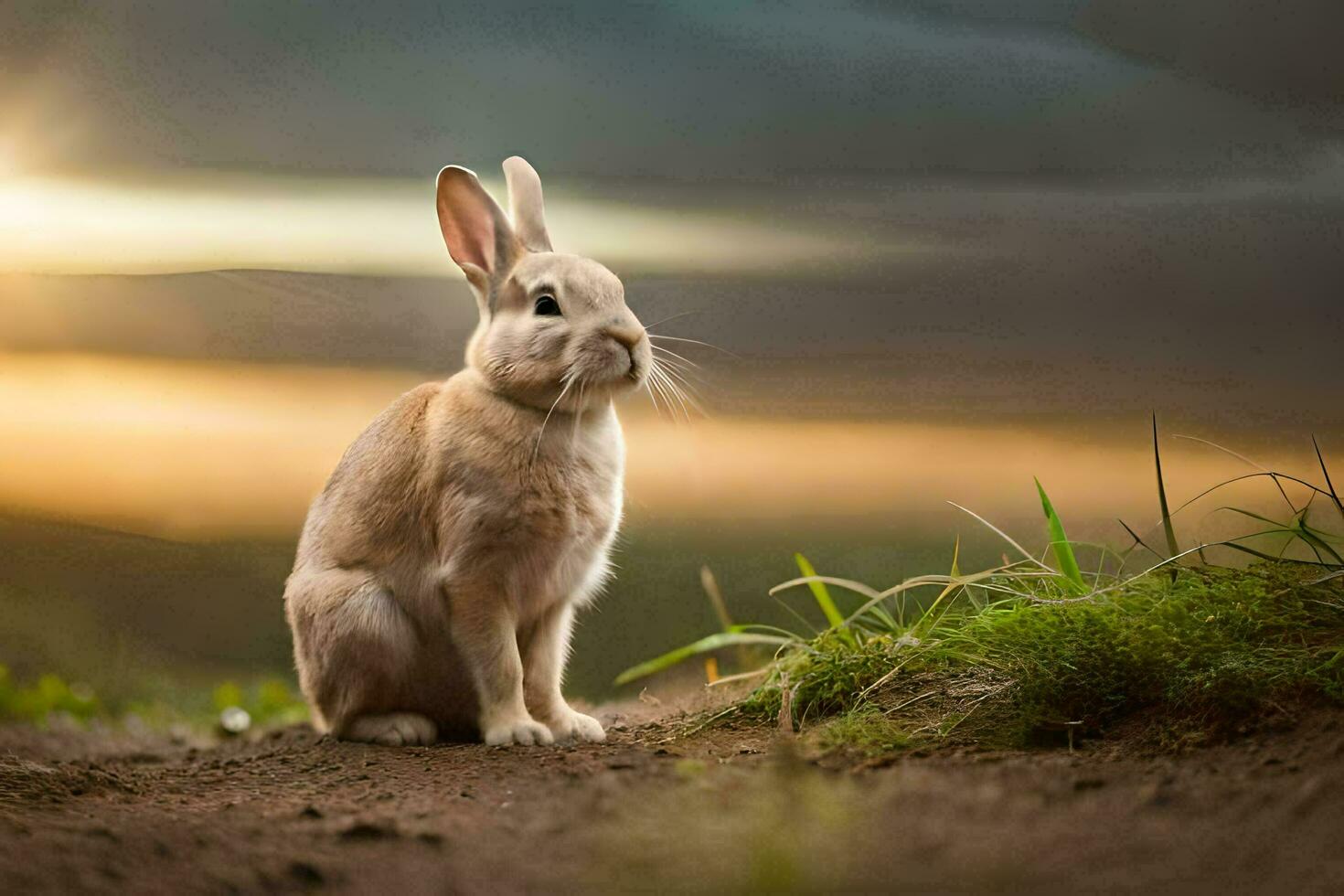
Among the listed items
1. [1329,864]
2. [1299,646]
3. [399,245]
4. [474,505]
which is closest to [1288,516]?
[1299,646]

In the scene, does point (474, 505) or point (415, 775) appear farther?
point (474, 505)

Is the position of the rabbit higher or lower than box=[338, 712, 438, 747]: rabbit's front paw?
higher

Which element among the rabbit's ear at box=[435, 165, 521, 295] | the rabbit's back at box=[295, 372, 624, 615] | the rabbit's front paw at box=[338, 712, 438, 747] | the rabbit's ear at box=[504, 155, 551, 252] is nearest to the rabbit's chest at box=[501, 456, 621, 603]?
the rabbit's back at box=[295, 372, 624, 615]

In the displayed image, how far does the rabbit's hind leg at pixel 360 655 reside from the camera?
11.0ft

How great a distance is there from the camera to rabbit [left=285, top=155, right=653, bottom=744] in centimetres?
327

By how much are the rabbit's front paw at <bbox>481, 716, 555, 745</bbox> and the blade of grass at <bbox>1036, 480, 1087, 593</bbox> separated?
154 cm

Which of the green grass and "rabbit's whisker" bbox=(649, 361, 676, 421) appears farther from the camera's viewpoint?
"rabbit's whisker" bbox=(649, 361, 676, 421)

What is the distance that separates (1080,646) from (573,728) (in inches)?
54.3

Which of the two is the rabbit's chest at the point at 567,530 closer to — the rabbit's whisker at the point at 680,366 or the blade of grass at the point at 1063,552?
the rabbit's whisker at the point at 680,366

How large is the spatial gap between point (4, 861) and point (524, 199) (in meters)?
2.21

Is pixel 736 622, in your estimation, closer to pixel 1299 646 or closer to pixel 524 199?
pixel 524 199

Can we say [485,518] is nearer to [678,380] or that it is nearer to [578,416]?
[578,416]

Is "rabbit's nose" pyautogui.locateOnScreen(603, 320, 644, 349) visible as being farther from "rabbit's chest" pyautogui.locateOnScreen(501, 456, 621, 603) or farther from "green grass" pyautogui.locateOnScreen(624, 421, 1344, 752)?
"green grass" pyautogui.locateOnScreen(624, 421, 1344, 752)

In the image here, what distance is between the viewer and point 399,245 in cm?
435
